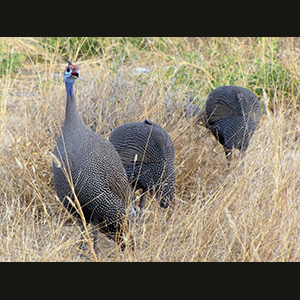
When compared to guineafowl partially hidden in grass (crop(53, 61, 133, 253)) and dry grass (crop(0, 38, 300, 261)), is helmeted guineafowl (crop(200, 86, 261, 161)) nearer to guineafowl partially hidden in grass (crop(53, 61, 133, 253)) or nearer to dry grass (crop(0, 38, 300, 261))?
dry grass (crop(0, 38, 300, 261))

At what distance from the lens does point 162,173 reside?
10.8ft

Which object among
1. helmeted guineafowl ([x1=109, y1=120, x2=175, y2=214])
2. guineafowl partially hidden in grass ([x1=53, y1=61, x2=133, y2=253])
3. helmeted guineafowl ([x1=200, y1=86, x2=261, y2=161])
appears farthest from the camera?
helmeted guineafowl ([x1=200, y1=86, x2=261, y2=161])

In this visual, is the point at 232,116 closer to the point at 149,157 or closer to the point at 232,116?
the point at 232,116

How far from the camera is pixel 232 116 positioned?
4.05m

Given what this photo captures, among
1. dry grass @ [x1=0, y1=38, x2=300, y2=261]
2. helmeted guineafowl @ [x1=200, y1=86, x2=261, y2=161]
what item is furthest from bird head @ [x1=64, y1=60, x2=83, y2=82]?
helmeted guineafowl @ [x1=200, y1=86, x2=261, y2=161]

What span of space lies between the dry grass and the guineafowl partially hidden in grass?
156mm

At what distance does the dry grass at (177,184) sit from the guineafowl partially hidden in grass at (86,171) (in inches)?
6.2

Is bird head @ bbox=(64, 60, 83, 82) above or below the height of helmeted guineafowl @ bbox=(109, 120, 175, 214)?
above

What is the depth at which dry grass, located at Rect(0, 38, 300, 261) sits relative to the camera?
2.69 m

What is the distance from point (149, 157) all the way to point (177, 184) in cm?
50

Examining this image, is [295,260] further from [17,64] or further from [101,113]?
[17,64]

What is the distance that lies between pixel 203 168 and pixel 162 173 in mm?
699

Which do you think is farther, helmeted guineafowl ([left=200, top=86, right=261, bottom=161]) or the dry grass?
helmeted guineafowl ([left=200, top=86, right=261, bottom=161])

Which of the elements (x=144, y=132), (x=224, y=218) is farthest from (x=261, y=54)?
(x=224, y=218)
